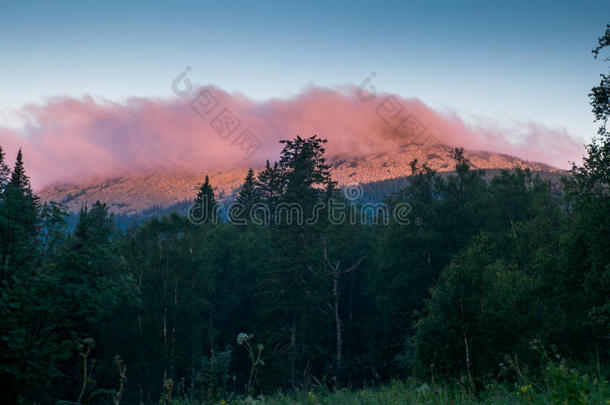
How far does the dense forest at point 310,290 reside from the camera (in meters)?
7.81

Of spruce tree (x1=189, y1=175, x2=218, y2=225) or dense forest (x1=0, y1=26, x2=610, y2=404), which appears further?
spruce tree (x1=189, y1=175, x2=218, y2=225)

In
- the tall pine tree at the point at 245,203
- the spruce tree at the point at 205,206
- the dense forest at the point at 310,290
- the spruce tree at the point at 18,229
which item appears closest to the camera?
the spruce tree at the point at 18,229

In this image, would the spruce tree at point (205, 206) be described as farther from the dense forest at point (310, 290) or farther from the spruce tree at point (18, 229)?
the spruce tree at point (18, 229)

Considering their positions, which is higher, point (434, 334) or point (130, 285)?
point (130, 285)

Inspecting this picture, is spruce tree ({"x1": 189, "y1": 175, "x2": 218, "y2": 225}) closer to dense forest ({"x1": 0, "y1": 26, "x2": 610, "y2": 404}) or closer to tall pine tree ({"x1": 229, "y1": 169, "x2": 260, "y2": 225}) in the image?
dense forest ({"x1": 0, "y1": 26, "x2": 610, "y2": 404})

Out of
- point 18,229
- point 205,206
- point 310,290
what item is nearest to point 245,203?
point 205,206

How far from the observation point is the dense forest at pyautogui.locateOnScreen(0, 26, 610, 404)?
25.6 feet

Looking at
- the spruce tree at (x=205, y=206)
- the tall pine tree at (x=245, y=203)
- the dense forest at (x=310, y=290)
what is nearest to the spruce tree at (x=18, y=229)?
the dense forest at (x=310, y=290)

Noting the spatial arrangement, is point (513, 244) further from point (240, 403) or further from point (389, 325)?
point (240, 403)

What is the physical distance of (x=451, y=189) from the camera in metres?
37.5

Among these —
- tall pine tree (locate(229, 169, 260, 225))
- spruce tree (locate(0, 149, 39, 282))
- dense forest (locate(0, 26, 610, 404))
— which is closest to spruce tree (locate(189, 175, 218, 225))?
dense forest (locate(0, 26, 610, 404))

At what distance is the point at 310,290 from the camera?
118 ft

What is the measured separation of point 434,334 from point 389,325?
28035 millimetres

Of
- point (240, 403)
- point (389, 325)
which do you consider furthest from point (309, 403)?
point (389, 325)
